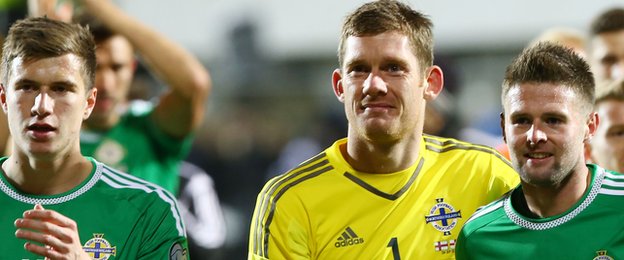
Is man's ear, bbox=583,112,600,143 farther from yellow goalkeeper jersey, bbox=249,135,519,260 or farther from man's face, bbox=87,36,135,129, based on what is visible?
man's face, bbox=87,36,135,129

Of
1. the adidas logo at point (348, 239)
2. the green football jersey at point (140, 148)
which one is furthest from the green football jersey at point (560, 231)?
the green football jersey at point (140, 148)

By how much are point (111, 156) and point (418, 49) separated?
263 centimetres

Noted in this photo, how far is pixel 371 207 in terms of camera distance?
4.98 meters

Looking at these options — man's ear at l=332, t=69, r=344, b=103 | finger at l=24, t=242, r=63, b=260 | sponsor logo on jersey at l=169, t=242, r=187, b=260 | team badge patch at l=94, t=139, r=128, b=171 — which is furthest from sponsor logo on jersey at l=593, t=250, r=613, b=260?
team badge patch at l=94, t=139, r=128, b=171

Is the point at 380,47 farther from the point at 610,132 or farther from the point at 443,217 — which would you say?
the point at 610,132

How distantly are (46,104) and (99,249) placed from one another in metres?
0.61

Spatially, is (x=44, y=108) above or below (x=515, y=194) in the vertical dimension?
above

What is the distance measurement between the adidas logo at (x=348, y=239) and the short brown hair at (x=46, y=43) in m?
1.22

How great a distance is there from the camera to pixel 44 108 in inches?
183

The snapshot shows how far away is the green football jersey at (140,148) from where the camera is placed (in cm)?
693

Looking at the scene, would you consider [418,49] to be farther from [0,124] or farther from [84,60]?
[0,124]

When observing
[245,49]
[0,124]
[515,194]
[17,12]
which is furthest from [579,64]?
[245,49]

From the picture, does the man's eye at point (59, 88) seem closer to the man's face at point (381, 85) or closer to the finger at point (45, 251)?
the finger at point (45, 251)

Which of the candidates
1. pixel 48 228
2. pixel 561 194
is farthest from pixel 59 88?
pixel 561 194
